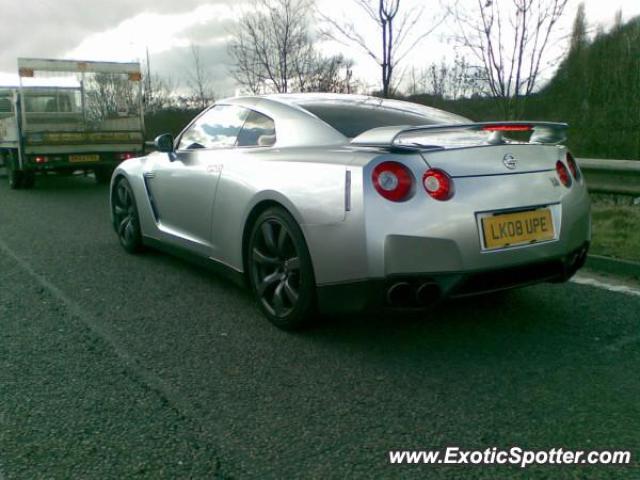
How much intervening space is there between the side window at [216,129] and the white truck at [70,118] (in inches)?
319

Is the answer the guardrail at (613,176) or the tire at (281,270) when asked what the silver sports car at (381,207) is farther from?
the guardrail at (613,176)

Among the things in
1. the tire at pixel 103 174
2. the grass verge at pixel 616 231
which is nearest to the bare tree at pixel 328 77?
the tire at pixel 103 174

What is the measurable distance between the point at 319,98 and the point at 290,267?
1.27 meters

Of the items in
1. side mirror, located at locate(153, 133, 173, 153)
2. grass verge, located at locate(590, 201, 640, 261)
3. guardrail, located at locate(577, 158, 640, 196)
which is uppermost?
side mirror, located at locate(153, 133, 173, 153)

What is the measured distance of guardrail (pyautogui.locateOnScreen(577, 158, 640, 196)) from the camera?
5730 mm

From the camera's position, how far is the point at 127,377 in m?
3.06

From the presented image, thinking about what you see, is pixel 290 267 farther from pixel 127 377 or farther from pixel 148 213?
pixel 148 213

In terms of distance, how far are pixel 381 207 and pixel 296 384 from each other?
0.90 metres

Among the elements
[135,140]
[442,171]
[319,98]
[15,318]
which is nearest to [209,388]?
[442,171]

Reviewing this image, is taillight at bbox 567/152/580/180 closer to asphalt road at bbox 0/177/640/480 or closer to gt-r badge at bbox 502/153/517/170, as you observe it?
gt-r badge at bbox 502/153/517/170

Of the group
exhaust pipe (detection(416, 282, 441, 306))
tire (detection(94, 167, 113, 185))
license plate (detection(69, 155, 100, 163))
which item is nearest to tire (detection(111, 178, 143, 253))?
exhaust pipe (detection(416, 282, 441, 306))

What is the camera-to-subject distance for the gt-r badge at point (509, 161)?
3223 mm

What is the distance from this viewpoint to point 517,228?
3148 millimetres

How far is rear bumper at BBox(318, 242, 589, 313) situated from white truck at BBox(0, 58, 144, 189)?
10359mm
